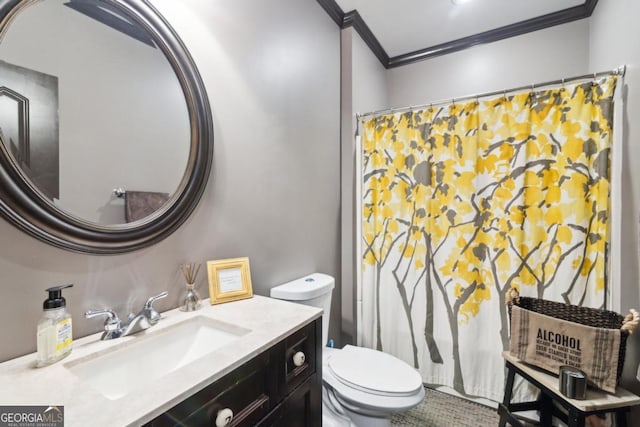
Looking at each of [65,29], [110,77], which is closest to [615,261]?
[110,77]

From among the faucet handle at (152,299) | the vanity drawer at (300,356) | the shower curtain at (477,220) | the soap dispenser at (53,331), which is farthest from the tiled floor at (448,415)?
the soap dispenser at (53,331)

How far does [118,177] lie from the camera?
91 cm

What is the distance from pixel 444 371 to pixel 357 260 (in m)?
0.93

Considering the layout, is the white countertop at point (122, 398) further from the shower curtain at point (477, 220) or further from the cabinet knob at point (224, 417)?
the shower curtain at point (477, 220)

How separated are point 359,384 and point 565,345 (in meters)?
0.95

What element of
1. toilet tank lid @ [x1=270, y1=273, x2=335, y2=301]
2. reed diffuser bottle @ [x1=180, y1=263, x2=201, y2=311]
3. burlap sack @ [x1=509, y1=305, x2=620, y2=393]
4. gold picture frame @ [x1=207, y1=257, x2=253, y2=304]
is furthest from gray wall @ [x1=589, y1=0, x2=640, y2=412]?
reed diffuser bottle @ [x1=180, y1=263, x2=201, y2=311]

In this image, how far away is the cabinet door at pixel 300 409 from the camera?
839 millimetres

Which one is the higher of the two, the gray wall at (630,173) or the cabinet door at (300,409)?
the gray wall at (630,173)

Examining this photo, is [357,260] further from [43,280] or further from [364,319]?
[43,280]

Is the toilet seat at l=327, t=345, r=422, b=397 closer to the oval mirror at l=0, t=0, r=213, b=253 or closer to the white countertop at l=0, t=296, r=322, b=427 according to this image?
the white countertop at l=0, t=296, r=322, b=427

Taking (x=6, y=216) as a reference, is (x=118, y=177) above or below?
above

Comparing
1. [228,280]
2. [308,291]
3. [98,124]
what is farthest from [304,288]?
[98,124]

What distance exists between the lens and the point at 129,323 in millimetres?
849

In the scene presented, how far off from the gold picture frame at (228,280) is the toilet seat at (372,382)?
611mm
